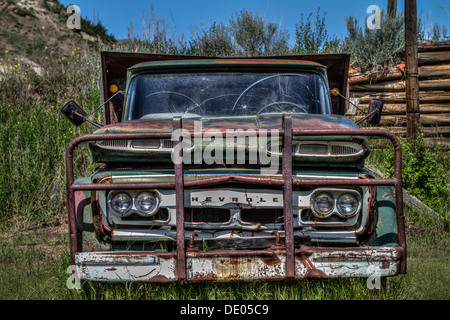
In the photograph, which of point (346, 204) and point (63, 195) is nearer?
point (346, 204)

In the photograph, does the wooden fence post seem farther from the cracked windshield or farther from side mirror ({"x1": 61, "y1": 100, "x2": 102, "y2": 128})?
side mirror ({"x1": 61, "y1": 100, "x2": 102, "y2": 128})

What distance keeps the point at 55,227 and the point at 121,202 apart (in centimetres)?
375

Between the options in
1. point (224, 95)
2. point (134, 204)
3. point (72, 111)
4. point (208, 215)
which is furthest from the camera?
point (224, 95)

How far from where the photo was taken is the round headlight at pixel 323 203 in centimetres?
287

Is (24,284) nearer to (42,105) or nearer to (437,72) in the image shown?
(42,105)

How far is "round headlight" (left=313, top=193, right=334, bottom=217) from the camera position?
2.87 meters

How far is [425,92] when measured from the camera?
A: 9.58 metres

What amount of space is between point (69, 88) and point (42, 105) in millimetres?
1094

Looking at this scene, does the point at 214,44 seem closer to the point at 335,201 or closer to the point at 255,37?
the point at 255,37

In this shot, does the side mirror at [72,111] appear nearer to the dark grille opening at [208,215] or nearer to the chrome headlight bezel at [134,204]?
the chrome headlight bezel at [134,204]

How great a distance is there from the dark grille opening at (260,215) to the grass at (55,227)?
485mm

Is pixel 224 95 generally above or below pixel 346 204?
above

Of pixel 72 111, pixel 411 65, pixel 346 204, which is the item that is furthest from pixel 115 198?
pixel 411 65
